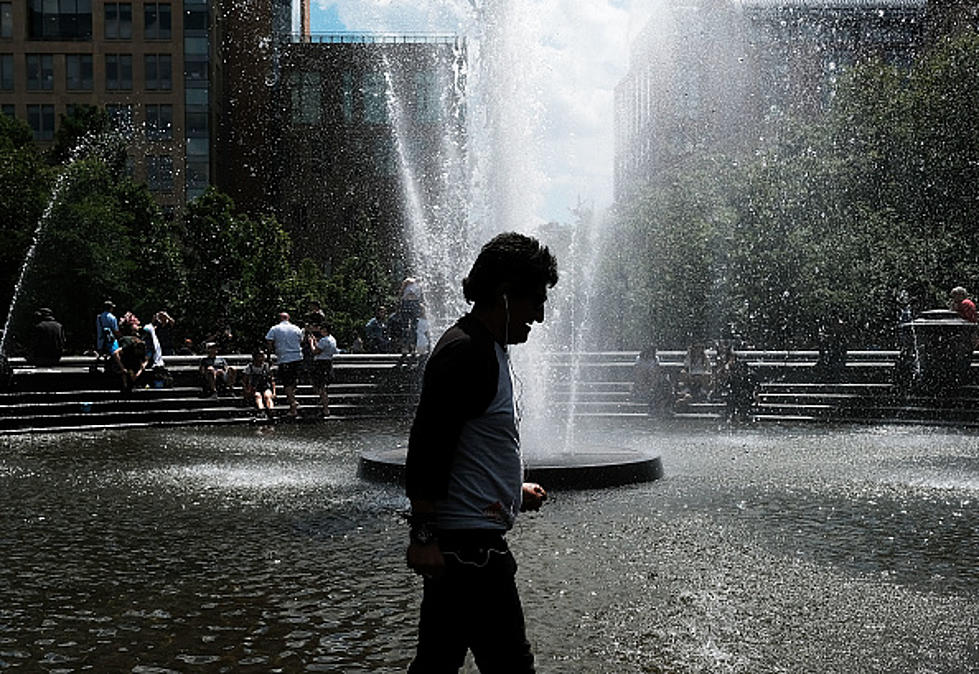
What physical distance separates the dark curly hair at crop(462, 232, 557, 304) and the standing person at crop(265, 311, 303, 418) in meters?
16.4

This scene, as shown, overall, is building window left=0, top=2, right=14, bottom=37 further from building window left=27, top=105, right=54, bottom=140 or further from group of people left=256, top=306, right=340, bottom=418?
group of people left=256, top=306, right=340, bottom=418

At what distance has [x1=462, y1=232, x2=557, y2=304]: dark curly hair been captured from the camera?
375cm

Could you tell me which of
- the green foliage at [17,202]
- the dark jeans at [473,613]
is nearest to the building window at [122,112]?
the green foliage at [17,202]

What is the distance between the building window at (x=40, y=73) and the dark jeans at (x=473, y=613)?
7990 cm

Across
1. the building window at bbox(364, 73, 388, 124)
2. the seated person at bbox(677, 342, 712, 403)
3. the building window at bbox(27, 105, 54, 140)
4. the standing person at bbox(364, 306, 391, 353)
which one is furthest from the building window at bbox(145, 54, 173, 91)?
the seated person at bbox(677, 342, 712, 403)

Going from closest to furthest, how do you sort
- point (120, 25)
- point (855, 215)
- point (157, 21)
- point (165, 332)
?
point (165, 332) → point (855, 215) → point (157, 21) → point (120, 25)

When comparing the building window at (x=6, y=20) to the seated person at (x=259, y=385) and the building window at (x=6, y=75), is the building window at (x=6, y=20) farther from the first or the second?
the seated person at (x=259, y=385)

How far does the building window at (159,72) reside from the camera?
254 feet

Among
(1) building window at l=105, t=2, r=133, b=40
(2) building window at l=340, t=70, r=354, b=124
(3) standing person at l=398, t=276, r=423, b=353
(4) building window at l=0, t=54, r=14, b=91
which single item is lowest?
(3) standing person at l=398, t=276, r=423, b=353

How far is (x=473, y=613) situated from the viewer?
3.64 m

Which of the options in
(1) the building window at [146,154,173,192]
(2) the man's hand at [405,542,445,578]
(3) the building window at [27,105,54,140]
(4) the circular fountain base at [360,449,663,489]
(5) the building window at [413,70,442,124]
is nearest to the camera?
(2) the man's hand at [405,542,445,578]

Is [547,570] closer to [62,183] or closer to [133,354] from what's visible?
[133,354]

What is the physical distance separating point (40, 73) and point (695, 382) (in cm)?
6468

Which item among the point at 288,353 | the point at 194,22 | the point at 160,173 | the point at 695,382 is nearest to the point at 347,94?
the point at 194,22
